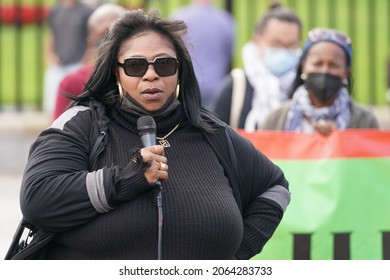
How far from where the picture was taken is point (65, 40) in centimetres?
1253

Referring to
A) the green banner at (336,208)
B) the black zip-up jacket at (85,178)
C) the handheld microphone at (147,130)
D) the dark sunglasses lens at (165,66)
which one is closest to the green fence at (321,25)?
the green banner at (336,208)

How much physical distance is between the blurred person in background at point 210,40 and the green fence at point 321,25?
4.12 ft

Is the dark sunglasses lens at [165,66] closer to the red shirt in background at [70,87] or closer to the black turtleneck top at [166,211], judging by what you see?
the black turtleneck top at [166,211]

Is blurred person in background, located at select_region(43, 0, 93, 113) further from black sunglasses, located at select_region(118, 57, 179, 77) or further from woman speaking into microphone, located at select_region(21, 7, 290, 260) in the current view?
black sunglasses, located at select_region(118, 57, 179, 77)

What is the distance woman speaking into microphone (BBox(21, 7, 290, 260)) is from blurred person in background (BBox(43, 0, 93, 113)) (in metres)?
7.84

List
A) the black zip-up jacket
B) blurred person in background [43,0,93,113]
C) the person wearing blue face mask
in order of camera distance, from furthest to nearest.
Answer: blurred person in background [43,0,93,113] < the person wearing blue face mask < the black zip-up jacket

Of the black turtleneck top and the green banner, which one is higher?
the black turtleneck top

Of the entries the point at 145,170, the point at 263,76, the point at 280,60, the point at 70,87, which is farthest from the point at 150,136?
the point at 280,60

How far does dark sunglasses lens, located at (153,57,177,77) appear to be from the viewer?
177 inches

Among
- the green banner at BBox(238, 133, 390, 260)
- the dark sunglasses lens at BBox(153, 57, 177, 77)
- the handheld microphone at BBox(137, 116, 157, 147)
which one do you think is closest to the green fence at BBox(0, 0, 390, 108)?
the green banner at BBox(238, 133, 390, 260)

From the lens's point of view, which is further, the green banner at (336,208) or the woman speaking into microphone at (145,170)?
the green banner at (336,208)

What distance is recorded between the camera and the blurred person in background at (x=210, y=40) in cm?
1137
